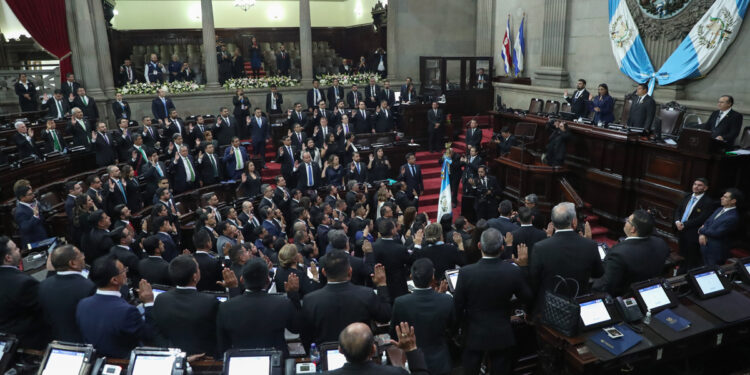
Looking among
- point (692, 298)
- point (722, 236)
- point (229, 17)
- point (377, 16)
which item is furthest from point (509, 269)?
point (229, 17)

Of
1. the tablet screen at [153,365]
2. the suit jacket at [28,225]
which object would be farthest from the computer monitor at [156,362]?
the suit jacket at [28,225]

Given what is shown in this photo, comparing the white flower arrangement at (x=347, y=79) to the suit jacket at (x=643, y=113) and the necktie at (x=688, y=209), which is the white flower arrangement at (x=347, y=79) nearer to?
the suit jacket at (x=643, y=113)

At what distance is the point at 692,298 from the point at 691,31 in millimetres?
7582

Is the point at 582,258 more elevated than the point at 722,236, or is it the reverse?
the point at 582,258

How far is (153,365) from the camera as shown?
322 centimetres

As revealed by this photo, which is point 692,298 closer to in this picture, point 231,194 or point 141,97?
point 231,194

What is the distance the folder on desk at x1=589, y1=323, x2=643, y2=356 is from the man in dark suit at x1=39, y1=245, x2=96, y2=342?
3.92 metres

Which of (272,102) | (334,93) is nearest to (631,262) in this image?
(334,93)

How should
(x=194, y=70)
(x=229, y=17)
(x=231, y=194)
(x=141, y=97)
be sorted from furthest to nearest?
(x=229, y=17), (x=194, y=70), (x=141, y=97), (x=231, y=194)

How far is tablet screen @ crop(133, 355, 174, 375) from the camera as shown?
3207mm

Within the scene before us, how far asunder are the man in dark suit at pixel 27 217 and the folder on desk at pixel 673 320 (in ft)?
25.4

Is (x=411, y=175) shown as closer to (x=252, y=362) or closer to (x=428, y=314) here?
(x=428, y=314)

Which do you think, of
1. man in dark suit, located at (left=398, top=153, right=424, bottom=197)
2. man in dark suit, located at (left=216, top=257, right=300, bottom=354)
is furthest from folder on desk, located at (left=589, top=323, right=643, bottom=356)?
man in dark suit, located at (left=398, top=153, right=424, bottom=197)

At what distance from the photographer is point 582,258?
4.16 meters
